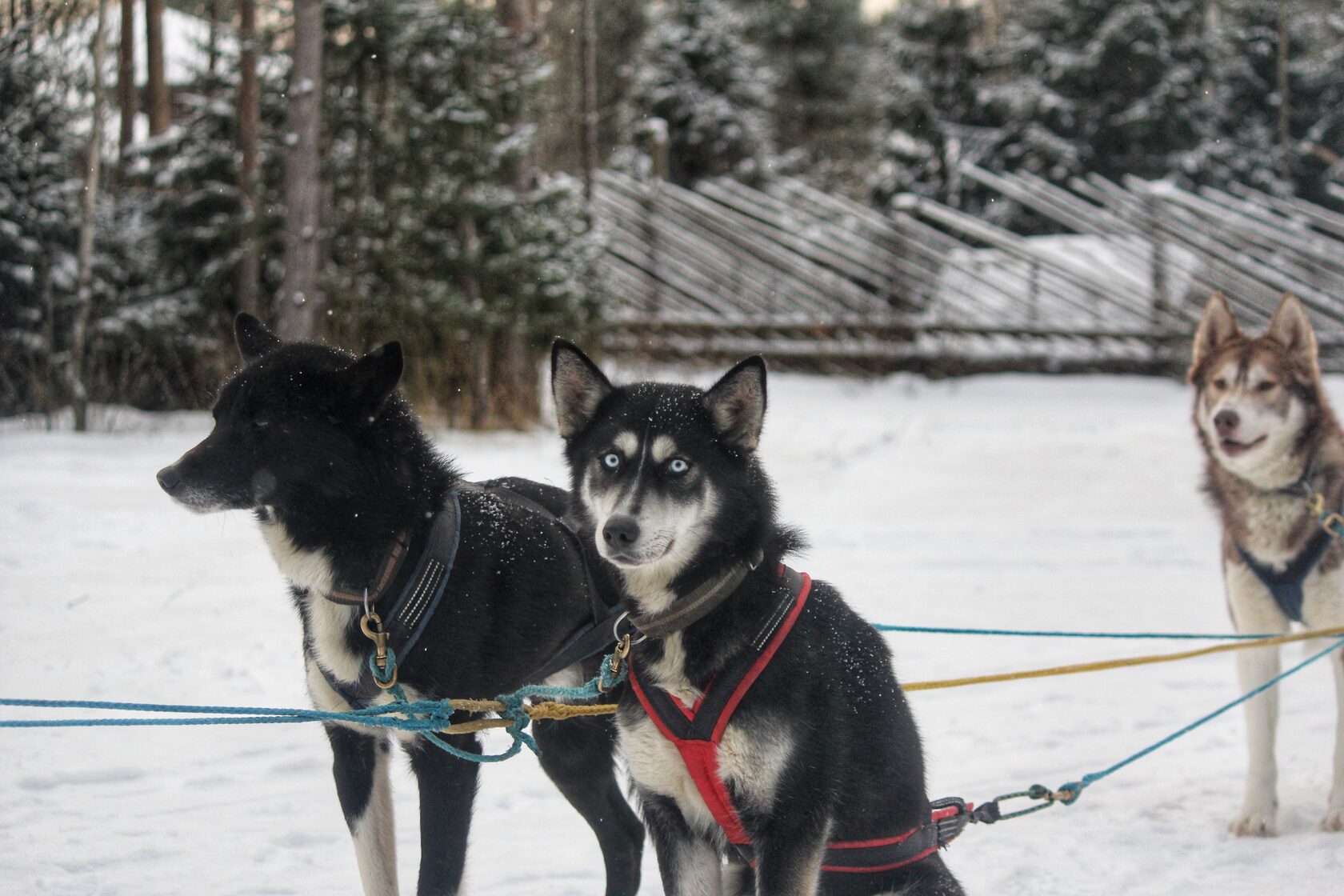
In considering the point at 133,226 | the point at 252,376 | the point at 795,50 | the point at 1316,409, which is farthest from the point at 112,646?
the point at 795,50

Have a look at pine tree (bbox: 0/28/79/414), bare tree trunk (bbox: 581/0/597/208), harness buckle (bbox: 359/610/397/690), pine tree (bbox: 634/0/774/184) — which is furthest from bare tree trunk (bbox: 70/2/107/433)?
pine tree (bbox: 634/0/774/184)

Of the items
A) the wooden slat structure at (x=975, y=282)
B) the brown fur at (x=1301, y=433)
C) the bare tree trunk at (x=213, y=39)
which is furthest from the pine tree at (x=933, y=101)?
the brown fur at (x=1301, y=433)

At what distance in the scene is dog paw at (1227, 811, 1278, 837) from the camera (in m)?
3.97

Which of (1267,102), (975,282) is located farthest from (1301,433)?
(1267,102)

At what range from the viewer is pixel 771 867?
252cm

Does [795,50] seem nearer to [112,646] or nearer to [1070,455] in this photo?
[1070,455]

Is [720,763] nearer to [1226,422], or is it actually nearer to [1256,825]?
[1256,825]

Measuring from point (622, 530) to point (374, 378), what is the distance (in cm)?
78

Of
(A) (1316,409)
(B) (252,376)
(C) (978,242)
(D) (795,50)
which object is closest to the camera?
(B) (252,376)

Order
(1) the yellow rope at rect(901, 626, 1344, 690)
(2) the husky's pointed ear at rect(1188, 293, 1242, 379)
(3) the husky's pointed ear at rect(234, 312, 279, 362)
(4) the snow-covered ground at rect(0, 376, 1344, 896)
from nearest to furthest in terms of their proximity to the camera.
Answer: (3) the husky's pointed ear at rect(234, 312, 279, 362)
(1) the yellow rope at rect(901, 626, 1344, 690)
(4) the snow-covered ground at rect(0, 376, 1344, 896)
(2) the husky's pointed ear at rect(1188, 293, 1242, 379)

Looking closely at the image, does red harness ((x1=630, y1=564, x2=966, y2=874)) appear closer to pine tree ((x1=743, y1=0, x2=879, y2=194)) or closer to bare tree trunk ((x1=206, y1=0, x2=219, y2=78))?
bare tree trunk ((x1=206, y1=0, x2=219, y2=78))

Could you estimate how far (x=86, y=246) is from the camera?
9.58 meters

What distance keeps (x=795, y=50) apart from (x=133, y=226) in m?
23.2

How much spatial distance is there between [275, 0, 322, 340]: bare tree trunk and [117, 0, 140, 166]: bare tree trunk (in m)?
3.31
